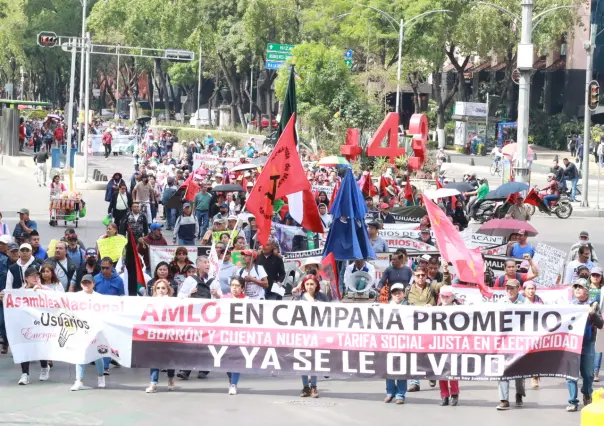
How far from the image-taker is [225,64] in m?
73.3

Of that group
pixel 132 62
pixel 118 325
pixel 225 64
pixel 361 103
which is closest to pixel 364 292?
pixel 118 325

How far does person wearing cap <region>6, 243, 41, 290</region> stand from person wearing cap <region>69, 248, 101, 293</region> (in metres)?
0.53

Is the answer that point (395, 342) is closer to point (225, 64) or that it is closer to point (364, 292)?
point (364, 292)

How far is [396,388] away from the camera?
12.7 m

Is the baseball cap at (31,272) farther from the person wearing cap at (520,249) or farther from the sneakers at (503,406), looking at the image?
the person wearing cap at (520,249)

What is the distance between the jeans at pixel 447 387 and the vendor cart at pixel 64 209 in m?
17.7

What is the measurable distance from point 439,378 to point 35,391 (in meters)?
4.02

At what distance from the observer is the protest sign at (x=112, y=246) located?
1680cm

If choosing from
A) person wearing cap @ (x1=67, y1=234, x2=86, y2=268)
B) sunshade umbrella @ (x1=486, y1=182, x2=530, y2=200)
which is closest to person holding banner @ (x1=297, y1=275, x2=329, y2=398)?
person wearing cap @ (x1=67, y1=234, x2=86, y2=268)

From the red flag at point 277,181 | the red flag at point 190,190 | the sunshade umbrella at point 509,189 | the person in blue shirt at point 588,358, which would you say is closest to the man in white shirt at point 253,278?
the red flag at point 277,181

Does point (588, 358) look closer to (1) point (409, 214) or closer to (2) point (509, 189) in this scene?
(1) point (409, 214)

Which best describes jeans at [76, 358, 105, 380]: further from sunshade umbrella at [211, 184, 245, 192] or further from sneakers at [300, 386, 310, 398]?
sunshade umbrella at [211, 184, 245, 192]

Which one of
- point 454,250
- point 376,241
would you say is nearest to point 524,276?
point 454,250

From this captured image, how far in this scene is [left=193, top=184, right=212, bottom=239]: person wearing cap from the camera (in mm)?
25312
